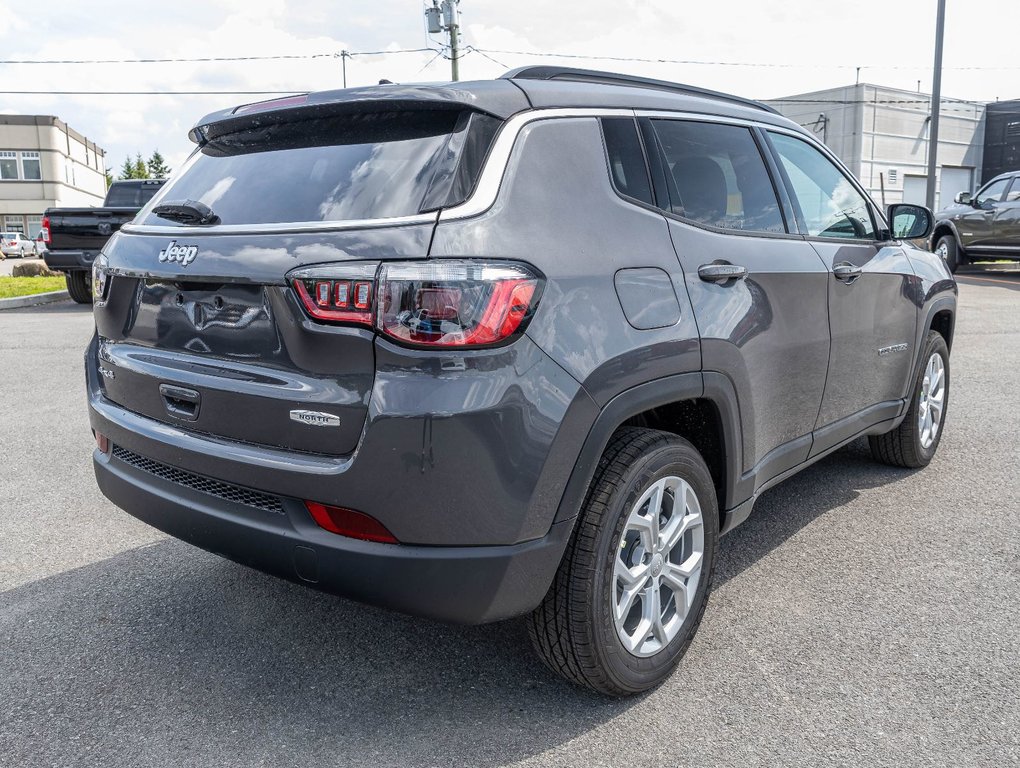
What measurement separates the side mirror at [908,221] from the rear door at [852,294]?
0.26 ft

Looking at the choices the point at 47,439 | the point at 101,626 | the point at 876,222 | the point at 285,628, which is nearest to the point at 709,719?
the point at 285,628

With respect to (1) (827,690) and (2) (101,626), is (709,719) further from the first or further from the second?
(2) (101,626)

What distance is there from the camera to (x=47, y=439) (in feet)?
18.6

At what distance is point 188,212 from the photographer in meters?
2.74

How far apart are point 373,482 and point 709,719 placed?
3.91ft

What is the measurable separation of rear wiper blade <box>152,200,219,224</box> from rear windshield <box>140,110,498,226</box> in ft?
0.08

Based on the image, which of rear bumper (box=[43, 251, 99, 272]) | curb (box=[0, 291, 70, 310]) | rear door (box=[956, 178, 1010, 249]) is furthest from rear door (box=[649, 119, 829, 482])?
rear door (box=[956, 178, 1010, 249])

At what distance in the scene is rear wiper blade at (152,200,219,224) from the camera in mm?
2682

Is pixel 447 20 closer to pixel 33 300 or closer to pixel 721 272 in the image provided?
pixel 33 300

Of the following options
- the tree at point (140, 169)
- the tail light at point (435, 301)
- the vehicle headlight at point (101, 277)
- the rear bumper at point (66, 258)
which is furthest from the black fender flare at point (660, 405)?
the tree at point (140, 169)

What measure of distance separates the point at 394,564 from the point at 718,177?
180cm

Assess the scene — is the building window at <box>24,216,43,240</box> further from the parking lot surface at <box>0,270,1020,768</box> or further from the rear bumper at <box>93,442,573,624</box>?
the rear bumper at <box>93,442,573,624</box>

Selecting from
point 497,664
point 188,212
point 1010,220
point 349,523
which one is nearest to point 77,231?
point 188,212

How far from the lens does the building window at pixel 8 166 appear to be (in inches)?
2677
